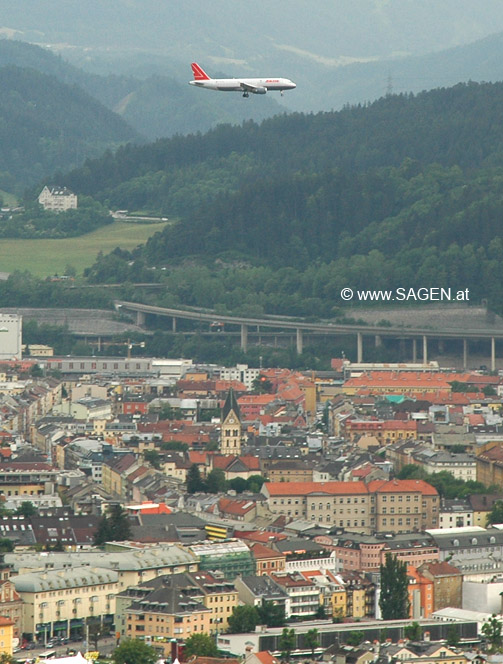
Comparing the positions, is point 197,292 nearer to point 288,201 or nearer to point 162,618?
point 288,201

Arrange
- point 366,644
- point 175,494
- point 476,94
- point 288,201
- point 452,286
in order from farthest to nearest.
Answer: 1. point 476,94
2. point 288,201
3. point 452,286
4. point 175,494
5. point 366,644

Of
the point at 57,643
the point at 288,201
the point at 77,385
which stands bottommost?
the point at 57,643

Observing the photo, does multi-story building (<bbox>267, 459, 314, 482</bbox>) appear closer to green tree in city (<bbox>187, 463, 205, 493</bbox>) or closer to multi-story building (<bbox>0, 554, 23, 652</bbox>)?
green tree in city (<bbox>187, 463, 205, 493</bbox>)

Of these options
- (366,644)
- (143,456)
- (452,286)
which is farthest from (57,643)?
Answer: (452,286)

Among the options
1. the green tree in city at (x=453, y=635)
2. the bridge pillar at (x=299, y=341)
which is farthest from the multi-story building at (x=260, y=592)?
the bridge pillar at (x=299, y=341)

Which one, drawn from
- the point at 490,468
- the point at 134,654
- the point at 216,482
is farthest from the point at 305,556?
the point at 490,468

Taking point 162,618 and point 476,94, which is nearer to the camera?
point 162,618
